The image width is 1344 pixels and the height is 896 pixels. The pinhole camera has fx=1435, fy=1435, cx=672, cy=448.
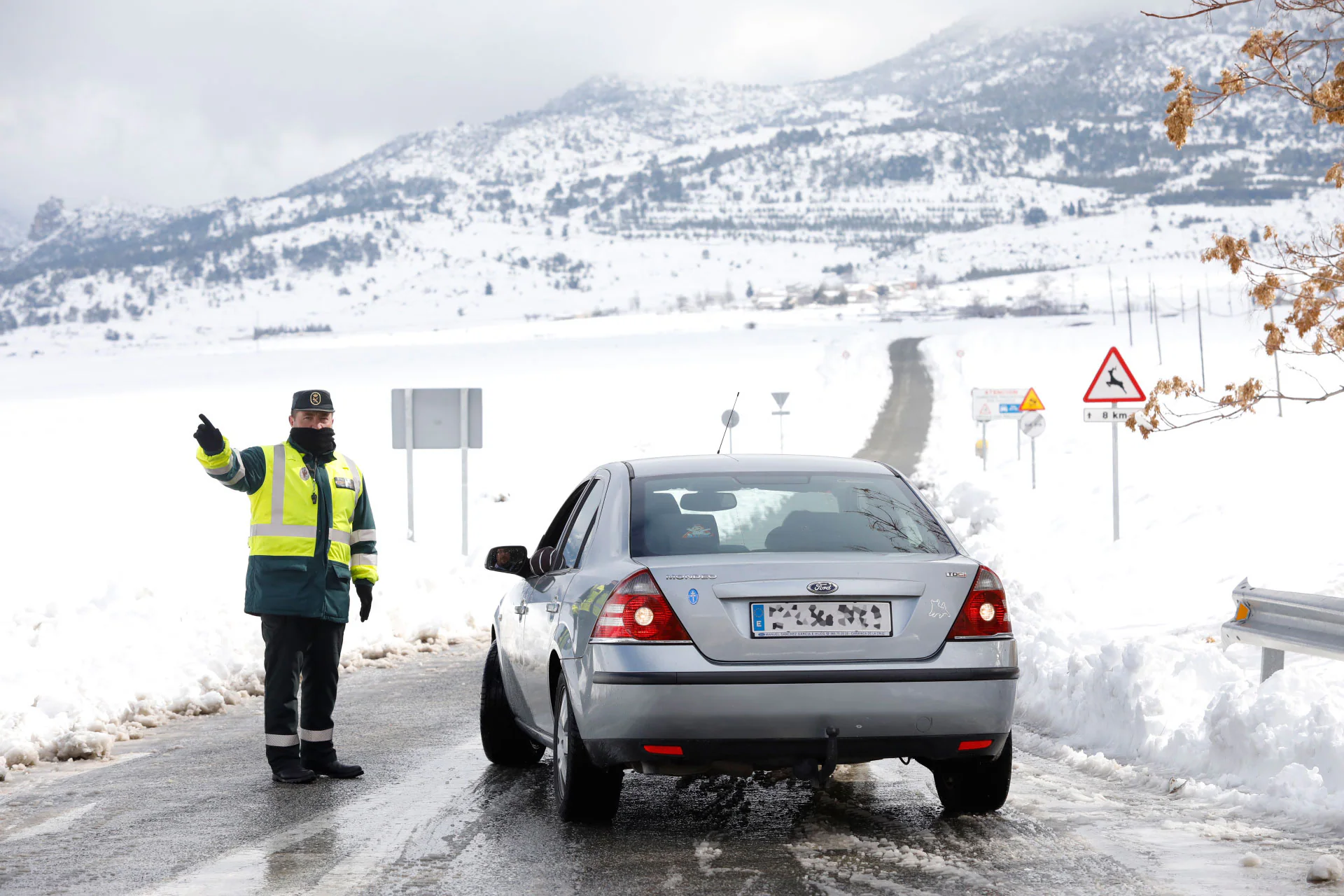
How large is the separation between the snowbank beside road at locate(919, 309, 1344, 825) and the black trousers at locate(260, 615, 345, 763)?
13.0ft

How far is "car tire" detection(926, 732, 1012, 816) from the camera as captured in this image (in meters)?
5.86

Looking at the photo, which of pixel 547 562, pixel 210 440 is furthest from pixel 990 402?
pixel 210 440

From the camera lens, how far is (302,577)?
7074 millimetres

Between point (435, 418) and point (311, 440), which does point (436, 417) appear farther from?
point (311, 440)

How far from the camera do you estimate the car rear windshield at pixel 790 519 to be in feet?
18.5

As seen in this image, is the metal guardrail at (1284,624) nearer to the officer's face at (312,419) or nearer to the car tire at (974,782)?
the car tire at (974,782)

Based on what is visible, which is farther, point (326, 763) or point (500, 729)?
point (500, 729)

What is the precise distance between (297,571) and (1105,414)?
14680mm

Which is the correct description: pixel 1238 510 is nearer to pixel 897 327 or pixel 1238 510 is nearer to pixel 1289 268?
pixel 1289 268

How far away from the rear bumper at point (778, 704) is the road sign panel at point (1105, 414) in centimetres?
1433

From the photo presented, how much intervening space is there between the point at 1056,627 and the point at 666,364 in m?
75.2

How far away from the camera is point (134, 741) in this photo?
858cm

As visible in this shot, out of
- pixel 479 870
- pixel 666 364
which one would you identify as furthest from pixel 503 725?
pixel 666 364

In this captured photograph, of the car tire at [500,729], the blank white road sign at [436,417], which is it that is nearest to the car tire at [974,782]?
the car tire at [500,729]
